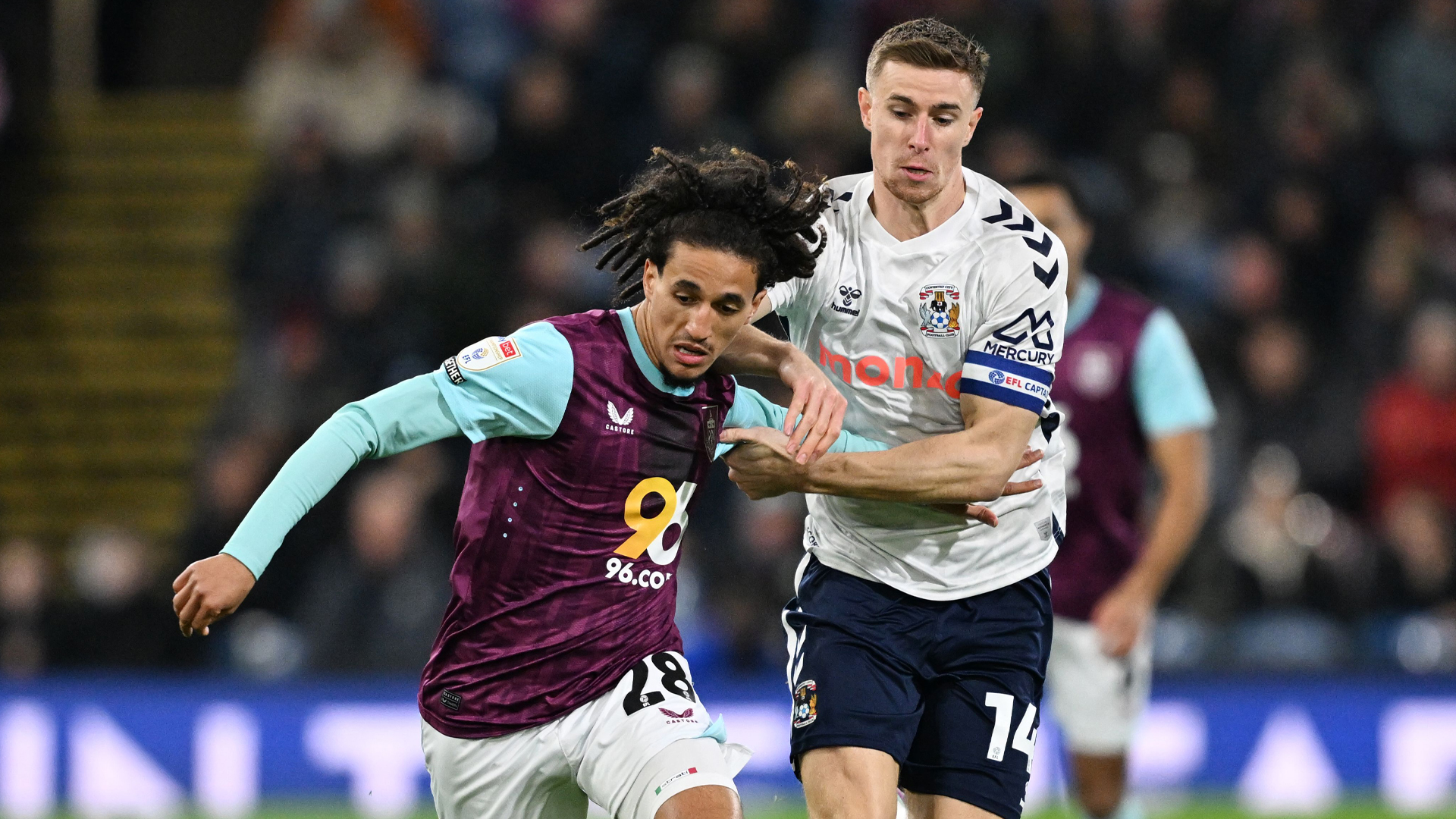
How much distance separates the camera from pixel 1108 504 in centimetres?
663

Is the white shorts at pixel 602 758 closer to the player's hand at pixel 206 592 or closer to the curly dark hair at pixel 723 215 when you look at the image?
the player's hand at pixel 206 592

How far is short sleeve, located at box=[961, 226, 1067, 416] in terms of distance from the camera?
4.55m

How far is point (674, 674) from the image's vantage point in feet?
14.7

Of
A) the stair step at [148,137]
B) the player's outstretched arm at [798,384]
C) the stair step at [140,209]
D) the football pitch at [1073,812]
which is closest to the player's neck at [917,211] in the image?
the player's outstretched arm at [798,384]

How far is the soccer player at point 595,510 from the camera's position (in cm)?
429

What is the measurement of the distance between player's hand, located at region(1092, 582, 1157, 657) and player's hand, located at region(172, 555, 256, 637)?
11.4ft

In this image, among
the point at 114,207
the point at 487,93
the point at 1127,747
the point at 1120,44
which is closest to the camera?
the point at 1127,747

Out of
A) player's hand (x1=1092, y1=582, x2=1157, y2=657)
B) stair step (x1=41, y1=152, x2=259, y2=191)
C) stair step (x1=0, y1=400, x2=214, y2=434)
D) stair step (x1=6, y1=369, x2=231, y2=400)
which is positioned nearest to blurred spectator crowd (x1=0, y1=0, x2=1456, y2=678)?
stair step (x1=0, y1=400, x2=214, y2=434)

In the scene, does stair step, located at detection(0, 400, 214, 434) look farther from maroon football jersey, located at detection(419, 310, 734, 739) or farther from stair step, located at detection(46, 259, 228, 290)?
maroon football jersey, located at detection(419, 310, 734, 739)

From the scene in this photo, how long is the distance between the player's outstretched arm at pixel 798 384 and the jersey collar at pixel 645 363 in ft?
0.53

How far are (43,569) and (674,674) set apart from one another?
674cm

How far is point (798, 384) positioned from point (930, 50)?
88 centimetres

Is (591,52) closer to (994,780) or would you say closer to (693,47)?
(693,47)

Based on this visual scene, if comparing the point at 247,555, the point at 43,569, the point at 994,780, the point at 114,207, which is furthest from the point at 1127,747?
the point at 114,207
